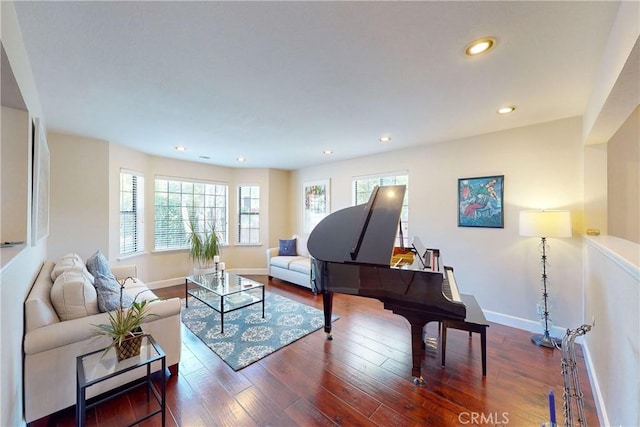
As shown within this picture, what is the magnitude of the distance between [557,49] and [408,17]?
109 centimetres

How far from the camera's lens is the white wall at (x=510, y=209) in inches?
109

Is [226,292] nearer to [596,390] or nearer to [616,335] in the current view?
[616,335]

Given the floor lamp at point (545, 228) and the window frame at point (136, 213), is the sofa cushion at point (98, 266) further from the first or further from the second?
the floor lamp at point (545, 228)

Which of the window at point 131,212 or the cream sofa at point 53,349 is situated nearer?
the cream sofa at point 53,349

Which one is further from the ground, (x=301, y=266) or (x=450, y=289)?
(x=450, y=289)

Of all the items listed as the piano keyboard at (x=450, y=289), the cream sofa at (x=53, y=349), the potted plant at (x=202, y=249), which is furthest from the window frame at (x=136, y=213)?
the piano keyboard at (x=450, y=289)

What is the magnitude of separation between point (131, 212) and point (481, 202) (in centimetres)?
549

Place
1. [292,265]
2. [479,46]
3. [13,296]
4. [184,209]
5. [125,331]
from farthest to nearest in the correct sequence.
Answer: [184,209] < [292,265] < [125,331] < [479,46] < [13,296]

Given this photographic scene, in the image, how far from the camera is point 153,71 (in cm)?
186

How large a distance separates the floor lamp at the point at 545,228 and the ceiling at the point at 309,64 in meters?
Result: 1.08

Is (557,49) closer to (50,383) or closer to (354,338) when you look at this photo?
(354,338)

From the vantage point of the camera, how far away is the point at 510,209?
10.2 feet

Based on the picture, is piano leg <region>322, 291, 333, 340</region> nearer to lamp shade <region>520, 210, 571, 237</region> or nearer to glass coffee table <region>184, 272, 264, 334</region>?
glass coffee table <region>184, 272, 264, 334</region>

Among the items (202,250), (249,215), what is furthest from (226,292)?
(249,215)
